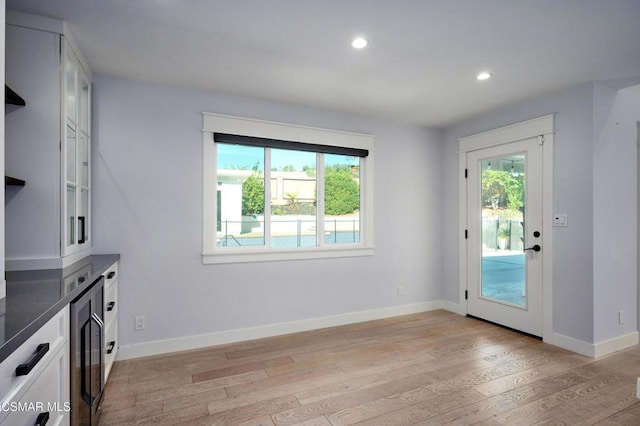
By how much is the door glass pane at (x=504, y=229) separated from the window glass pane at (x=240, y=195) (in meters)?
2.65

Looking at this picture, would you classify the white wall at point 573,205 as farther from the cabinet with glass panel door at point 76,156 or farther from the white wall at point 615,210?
the cabinet with glass panel door at point 76,156

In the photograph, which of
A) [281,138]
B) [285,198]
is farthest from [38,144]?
[285,198]

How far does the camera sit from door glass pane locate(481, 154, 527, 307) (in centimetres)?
366

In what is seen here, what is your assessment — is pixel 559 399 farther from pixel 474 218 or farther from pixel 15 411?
pixel 15 411

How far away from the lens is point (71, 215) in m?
2.36

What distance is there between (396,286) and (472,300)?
93cm

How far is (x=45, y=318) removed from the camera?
120 cm

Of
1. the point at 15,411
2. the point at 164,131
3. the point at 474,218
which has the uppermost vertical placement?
the point at 164,131

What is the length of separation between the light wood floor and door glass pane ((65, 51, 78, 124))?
1.99 m

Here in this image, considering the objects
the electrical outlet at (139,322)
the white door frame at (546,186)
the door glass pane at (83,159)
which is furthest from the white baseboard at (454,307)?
the door glass pane at (83,159)

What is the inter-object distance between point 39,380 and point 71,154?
5.61 ft

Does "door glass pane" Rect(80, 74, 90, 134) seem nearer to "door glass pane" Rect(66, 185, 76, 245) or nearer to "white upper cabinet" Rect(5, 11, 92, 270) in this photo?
"white upper cabinet" Rect(5, 11, 92, 270)

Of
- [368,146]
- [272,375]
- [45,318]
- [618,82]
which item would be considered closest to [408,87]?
[368,146]

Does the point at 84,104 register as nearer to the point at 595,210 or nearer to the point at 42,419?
the point at 42,419
